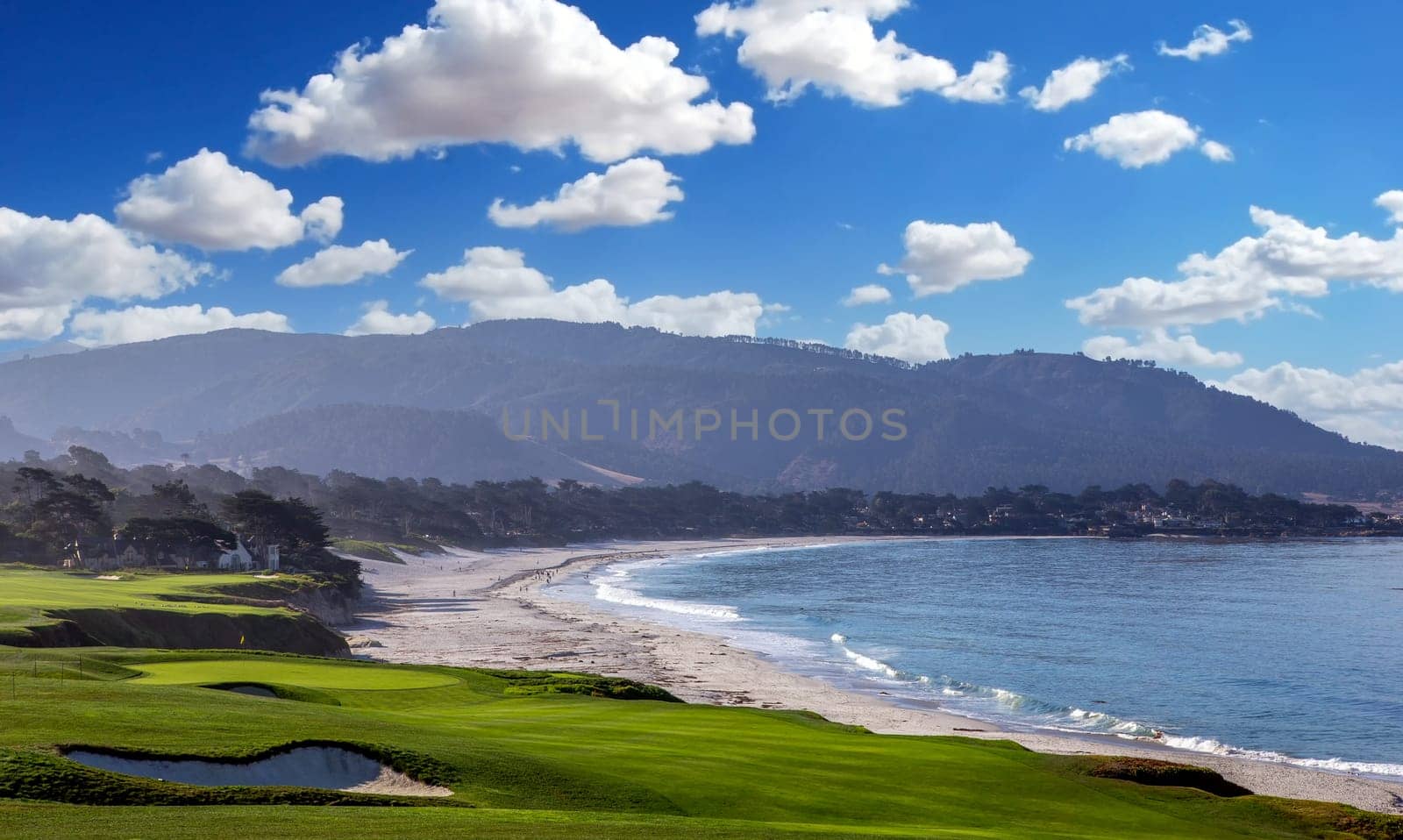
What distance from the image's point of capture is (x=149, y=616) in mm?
44562

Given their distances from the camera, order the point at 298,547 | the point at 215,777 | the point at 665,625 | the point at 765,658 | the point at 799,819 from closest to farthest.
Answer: the point at 215,777 < the point at 799,819 < the point at 765,658 < the point at 665,625 < the point at 298,547

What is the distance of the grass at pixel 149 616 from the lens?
3656 centimetres

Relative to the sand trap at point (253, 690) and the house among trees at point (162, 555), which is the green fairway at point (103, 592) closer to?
the house among trees at point (162, 555)

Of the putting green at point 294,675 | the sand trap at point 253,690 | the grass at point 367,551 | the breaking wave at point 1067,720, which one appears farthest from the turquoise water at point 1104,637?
the sand trap at point 253,690

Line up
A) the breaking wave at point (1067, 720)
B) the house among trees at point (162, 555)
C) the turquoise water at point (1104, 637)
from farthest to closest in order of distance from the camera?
1. the house among trees at point (162, 555)
2. the turquoise water at point (1104, 637)
3. the breaking wave at point (1067, 720)

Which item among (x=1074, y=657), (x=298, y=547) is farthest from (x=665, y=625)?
(x=298, y=547)

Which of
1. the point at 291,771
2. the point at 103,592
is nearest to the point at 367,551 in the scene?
the point at 103,592

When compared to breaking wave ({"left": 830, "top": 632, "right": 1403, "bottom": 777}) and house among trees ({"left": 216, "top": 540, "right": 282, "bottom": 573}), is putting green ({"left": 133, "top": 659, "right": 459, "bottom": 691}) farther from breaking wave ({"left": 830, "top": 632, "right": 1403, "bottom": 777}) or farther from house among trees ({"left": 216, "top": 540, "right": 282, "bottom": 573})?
house among trees ({"left": 216, "top": 540, "right": 282, "bottom": 573})

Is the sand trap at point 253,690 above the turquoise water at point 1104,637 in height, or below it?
above

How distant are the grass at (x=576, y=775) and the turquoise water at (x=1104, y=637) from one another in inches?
718

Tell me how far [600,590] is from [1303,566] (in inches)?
3658

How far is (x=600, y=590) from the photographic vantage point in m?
104

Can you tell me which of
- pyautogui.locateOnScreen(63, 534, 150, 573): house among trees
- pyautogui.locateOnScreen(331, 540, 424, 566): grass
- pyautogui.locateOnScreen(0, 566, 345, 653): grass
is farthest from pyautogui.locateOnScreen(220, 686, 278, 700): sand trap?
pyautogui.locateOnScreen(331, 540, 424, 566): grass

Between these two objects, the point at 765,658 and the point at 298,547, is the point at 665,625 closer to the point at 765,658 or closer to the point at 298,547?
the point at 765,658
